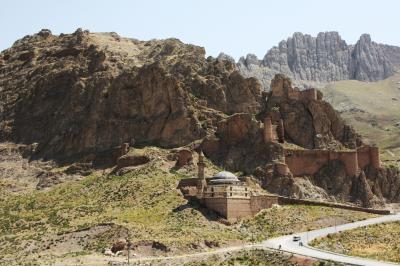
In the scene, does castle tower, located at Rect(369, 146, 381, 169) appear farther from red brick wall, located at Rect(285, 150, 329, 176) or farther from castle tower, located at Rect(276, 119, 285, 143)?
castle tower, located at Rect(276, 119, 285, 143)

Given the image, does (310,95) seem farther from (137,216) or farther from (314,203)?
(137,216)

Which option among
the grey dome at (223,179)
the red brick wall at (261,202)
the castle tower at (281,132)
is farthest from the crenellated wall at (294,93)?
the grey dome at (223,179)

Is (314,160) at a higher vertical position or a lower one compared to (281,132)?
lower

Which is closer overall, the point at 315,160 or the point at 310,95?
the point at 315,160

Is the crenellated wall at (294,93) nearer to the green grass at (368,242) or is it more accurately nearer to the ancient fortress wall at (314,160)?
the ancient fortress wall at (314,160)

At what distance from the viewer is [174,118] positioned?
412ft

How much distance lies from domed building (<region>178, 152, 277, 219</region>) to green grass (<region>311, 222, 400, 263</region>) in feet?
53.4

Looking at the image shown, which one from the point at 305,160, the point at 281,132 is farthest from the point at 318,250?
the point at 281,132

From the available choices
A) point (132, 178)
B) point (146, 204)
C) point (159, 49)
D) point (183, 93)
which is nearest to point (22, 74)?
point (159, 49)

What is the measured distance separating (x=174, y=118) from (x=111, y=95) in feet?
52.5

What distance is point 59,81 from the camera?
14750 cm

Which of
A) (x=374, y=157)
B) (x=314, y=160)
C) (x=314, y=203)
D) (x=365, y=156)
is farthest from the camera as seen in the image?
(x=365, y=156)

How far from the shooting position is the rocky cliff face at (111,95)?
128 metres

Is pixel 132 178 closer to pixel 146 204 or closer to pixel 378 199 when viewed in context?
pixel 146 204
